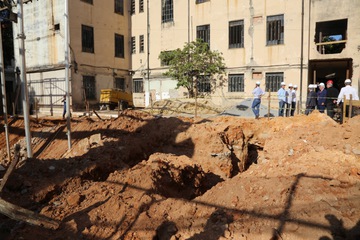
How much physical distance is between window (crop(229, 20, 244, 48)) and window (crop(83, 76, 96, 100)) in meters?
11.1

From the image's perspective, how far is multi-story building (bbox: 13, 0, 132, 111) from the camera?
20.5 meters

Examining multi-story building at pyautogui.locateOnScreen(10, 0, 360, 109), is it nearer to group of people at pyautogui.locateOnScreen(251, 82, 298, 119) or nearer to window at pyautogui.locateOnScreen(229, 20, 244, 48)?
window at pyautogui.locateOnScreen(229, 20, 244, 48)

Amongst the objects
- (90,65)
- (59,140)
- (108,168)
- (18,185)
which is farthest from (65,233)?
(90,65)

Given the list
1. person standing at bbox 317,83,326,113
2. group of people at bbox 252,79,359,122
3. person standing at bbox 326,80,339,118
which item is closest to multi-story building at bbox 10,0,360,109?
group of people at bbox 252,79,359,122

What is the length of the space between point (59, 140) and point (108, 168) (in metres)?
6.79

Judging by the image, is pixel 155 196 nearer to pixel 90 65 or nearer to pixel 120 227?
pixel 120 227

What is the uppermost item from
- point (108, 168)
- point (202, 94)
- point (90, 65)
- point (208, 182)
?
point (90, 65)

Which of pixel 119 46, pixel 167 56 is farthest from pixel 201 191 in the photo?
pixel 119 46

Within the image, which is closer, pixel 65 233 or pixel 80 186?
pixel 65 233

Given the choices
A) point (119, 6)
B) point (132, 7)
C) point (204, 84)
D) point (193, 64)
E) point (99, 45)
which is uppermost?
point (132, 7)

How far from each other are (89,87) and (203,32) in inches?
390

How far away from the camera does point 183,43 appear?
72.1 ft

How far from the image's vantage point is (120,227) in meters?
3.90

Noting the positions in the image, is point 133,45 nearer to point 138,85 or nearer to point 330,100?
point 138,85
